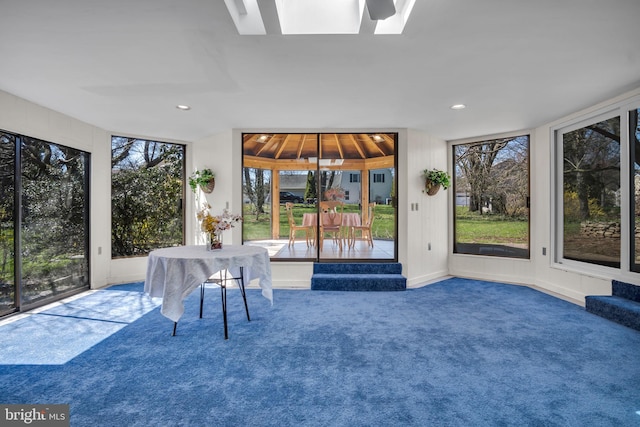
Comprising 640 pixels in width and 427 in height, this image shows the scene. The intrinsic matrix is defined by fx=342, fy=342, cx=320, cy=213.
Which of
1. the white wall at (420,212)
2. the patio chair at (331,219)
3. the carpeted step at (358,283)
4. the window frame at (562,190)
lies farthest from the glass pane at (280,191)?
the window frame at (562,190)

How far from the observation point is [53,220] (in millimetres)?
4566

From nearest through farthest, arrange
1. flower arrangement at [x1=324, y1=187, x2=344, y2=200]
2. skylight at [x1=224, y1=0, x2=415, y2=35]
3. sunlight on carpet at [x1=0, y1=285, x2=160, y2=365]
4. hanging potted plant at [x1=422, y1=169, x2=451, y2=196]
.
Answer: skylight at [x1=224, y1=0, x2=415, y2=35] < sunlight on carpet at [x1=0, y1=285, x2=160, y2=365] < hanging potted plant at [x1=422, y1=169, x2=451, y2=196] < flower arrangement at [x1=324, y1=187, x2=344, y2=200]

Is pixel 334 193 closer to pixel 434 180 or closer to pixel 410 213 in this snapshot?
pixel 410 213

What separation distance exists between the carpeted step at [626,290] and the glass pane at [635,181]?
0.21 metres

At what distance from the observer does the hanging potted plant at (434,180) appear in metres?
5.56

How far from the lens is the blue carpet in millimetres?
2047

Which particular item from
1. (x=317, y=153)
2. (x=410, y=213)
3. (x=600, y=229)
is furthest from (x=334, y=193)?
(x=600, y=229)

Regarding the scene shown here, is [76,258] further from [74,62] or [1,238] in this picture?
[74,62]

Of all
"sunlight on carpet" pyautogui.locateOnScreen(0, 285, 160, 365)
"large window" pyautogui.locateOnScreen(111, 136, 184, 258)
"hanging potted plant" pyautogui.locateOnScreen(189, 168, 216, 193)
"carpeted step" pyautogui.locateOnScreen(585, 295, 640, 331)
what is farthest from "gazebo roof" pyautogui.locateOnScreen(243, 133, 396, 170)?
"carpeted step" pyautogui.locateOnScreen(585, 295, 640, 331)

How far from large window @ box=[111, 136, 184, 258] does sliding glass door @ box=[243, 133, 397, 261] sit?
135cm

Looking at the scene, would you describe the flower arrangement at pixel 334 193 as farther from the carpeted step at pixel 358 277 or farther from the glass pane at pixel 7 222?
the glass pane at pixel 7 222

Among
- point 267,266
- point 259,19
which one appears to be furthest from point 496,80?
point 267,266

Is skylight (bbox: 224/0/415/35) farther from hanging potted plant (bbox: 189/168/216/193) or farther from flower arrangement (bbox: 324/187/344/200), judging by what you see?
flower arrangement (bbox: 324/187/344/200)

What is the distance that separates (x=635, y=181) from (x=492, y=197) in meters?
2.10
